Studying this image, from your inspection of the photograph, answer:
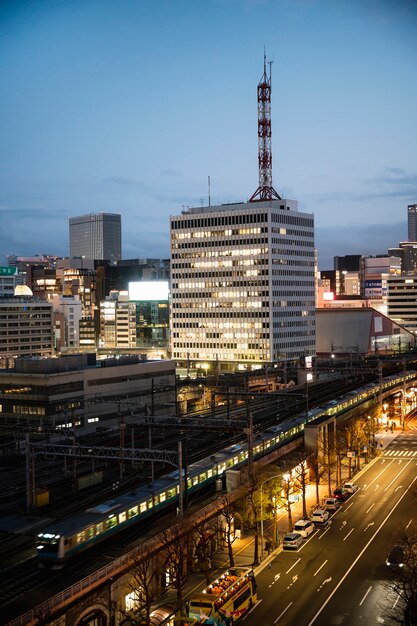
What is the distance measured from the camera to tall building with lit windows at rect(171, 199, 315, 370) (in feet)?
508

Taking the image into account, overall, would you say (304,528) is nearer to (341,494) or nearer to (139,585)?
(341,494)

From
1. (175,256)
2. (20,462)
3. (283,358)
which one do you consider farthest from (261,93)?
(20,462)

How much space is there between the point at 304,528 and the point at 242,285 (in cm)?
11043

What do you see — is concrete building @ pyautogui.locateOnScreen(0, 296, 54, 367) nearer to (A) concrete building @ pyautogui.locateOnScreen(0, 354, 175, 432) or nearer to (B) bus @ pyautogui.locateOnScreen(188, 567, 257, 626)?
(A) concrete building @ pyautogui.locateOnScreen(0, 354, 175, 432)

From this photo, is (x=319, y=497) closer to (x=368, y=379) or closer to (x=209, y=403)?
(x=209, y=403)

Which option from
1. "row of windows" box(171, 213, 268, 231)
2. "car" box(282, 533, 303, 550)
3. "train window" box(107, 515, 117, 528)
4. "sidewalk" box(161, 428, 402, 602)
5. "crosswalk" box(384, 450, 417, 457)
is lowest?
"sidewalk" box(161, 428, 402, 602)

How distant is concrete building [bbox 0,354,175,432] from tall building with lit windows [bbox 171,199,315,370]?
2266 inches

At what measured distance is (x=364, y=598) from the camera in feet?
124

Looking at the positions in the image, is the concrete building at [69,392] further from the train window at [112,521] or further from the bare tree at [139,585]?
the bare tree at [139,585]

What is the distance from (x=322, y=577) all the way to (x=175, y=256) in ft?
418

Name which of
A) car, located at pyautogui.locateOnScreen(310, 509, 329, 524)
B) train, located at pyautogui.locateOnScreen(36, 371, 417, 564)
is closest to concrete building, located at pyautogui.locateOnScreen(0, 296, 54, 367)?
train, located at pyautogui.locateOnScreen(36, 371, 417, 564)

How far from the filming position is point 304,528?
48406 mm

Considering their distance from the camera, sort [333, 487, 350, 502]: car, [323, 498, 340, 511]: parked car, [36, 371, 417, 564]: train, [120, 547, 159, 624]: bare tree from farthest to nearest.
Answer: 1. [333, 487, 350, 502]: car
2. [323, 498, 340, 511]: parked car
3. [36, 371, 417, 564]: train
4. [120, 547, 159, 624]: bare tree

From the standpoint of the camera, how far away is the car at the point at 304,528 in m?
48.0
